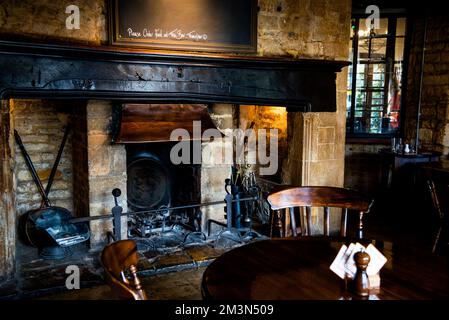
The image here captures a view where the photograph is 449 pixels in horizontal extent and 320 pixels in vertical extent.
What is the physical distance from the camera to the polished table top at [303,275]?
154cm

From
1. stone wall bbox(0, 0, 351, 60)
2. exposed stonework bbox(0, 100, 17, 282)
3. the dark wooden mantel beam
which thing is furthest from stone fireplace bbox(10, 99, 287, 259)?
stone wall bbox(0, 0, 351, 60)

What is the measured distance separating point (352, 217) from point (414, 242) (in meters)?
1.06

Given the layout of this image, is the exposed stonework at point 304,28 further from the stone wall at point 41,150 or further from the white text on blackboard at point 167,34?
the stone wall at point 41,150

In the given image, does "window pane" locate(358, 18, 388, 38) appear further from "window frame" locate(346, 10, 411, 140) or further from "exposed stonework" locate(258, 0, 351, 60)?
"exposed stonework" locate(258, 0, 351, 60)

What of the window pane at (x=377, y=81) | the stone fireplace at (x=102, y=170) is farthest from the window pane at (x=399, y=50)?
the stone fireplace at (x=102, y=170)

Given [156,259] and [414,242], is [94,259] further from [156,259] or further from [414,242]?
[414,242]

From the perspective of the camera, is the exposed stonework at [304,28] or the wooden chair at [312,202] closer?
the wooden chair at [312,202]

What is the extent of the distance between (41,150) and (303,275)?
3387 millimetres

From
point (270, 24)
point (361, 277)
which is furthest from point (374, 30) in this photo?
point (361, 277)

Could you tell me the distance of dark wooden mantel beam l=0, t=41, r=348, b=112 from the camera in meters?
2.90

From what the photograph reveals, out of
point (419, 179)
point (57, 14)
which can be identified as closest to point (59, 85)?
point (57, 14)

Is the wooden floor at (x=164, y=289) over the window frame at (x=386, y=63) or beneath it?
beneath

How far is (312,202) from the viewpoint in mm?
2623

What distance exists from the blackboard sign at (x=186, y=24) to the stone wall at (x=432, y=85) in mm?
3162
